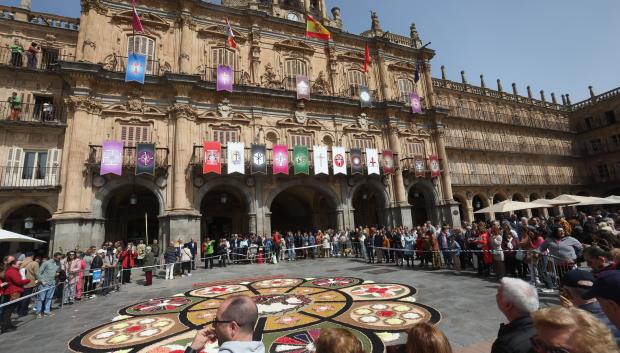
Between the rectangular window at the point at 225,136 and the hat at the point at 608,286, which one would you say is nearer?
the hat at the point at 608,286

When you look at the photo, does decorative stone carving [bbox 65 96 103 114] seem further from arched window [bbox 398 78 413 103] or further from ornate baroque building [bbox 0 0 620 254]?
arched window [bbox 398 78 413 103]

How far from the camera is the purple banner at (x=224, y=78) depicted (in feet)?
62.0

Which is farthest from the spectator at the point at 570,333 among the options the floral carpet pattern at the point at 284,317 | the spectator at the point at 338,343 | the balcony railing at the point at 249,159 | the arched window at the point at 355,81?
the arched window at the point at 355,81

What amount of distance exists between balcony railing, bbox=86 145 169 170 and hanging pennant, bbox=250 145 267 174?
15.7ft

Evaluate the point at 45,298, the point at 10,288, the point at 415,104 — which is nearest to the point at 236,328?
the point at 10,288

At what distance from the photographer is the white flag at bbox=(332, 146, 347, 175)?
20.2m

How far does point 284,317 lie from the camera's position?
21.1ft

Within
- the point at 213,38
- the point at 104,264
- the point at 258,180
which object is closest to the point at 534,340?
the point at 104,264

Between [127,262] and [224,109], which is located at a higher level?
[224,109]

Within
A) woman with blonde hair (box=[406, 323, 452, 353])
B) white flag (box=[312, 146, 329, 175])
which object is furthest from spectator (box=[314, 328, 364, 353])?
white flag (box=[312, 146, 329, 175])

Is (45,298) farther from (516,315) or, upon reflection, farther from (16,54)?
(16,54)

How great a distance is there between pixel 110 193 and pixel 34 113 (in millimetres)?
6629

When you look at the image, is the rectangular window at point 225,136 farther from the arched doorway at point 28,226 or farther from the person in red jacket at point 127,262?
the arched doorway at point 28,226

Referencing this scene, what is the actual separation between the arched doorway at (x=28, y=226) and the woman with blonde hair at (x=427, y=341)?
2093 cm
